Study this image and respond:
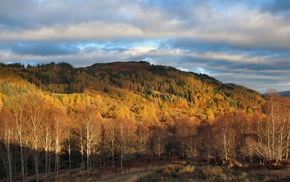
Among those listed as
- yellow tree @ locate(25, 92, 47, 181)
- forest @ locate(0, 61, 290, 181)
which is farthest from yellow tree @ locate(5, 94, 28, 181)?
yellow tree @ locate(25, 92, 47, 181)

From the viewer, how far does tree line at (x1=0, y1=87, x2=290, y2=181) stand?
4381 cm

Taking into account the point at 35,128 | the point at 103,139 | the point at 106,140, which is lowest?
the point at 103,139

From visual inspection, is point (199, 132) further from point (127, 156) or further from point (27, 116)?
point (27, 116)

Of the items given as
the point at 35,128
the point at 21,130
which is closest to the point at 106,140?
the point at 21,130

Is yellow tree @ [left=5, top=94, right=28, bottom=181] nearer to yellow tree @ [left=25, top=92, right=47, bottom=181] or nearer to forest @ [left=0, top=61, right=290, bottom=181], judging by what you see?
forest @ [left=0, top=61, right=290, bottom=181]

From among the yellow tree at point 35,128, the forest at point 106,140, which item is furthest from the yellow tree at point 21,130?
the yellow tree at point 35,128

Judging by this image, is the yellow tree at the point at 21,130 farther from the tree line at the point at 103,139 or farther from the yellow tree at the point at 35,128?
the yellow tree at the point at 35,128

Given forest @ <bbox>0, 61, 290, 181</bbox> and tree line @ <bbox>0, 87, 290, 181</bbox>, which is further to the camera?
tree line @ <bbox>0, 87, 290, 181</bbox>

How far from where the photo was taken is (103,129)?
7438 cm

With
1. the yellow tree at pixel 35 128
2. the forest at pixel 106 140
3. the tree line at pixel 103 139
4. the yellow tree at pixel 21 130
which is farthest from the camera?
the tree line at pixel 103 139

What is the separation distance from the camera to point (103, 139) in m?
72.3

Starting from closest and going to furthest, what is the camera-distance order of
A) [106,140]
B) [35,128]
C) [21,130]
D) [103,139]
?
[35,128] < [21,130] < [106,140] < [103,139]

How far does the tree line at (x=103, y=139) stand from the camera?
144 feet

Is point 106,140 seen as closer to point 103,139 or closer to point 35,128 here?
point 103,139
